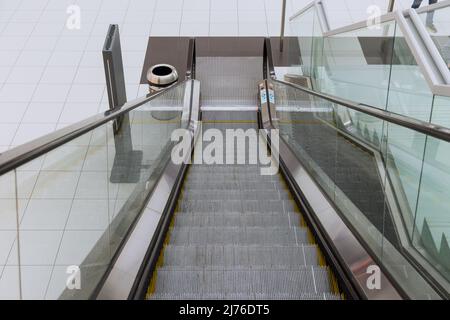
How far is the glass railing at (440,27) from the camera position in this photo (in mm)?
4098

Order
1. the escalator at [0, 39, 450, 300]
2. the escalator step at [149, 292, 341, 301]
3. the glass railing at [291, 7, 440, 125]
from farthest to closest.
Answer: the glass railing at [291, 7, 440, 125]
the escalator step at [149, 292, 341, 301]
the escalator at [0, 39, 450, 300]

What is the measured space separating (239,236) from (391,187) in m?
1.10

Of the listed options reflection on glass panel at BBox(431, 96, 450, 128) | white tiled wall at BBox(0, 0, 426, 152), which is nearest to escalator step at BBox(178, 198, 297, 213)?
reflection on glass panel at BBox(431, 96, 450, 128)

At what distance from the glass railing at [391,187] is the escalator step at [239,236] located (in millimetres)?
392

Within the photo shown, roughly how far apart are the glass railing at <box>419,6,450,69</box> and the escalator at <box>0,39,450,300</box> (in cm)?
78

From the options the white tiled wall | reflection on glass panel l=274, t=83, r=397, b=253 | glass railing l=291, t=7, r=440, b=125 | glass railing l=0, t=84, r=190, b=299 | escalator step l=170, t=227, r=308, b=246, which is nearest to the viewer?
glass railing l=0, t=84, r=190, b=299

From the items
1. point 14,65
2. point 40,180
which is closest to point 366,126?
point 40,180

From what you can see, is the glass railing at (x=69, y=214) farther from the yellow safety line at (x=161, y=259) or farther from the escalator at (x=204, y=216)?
the yellow safety line at (x=161, y=259)

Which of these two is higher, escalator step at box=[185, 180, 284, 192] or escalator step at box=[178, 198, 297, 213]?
escalator step at box=[178, 198, 297, 213]

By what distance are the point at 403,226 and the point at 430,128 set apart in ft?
3.20

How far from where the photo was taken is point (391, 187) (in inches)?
132

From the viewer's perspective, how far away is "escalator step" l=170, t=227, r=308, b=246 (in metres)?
3.77

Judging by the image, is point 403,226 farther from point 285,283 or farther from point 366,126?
point 366,126

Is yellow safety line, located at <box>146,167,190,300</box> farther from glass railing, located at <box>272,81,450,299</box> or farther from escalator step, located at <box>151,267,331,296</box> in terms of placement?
glass railing, located at <box>272,81,450,299</box>
